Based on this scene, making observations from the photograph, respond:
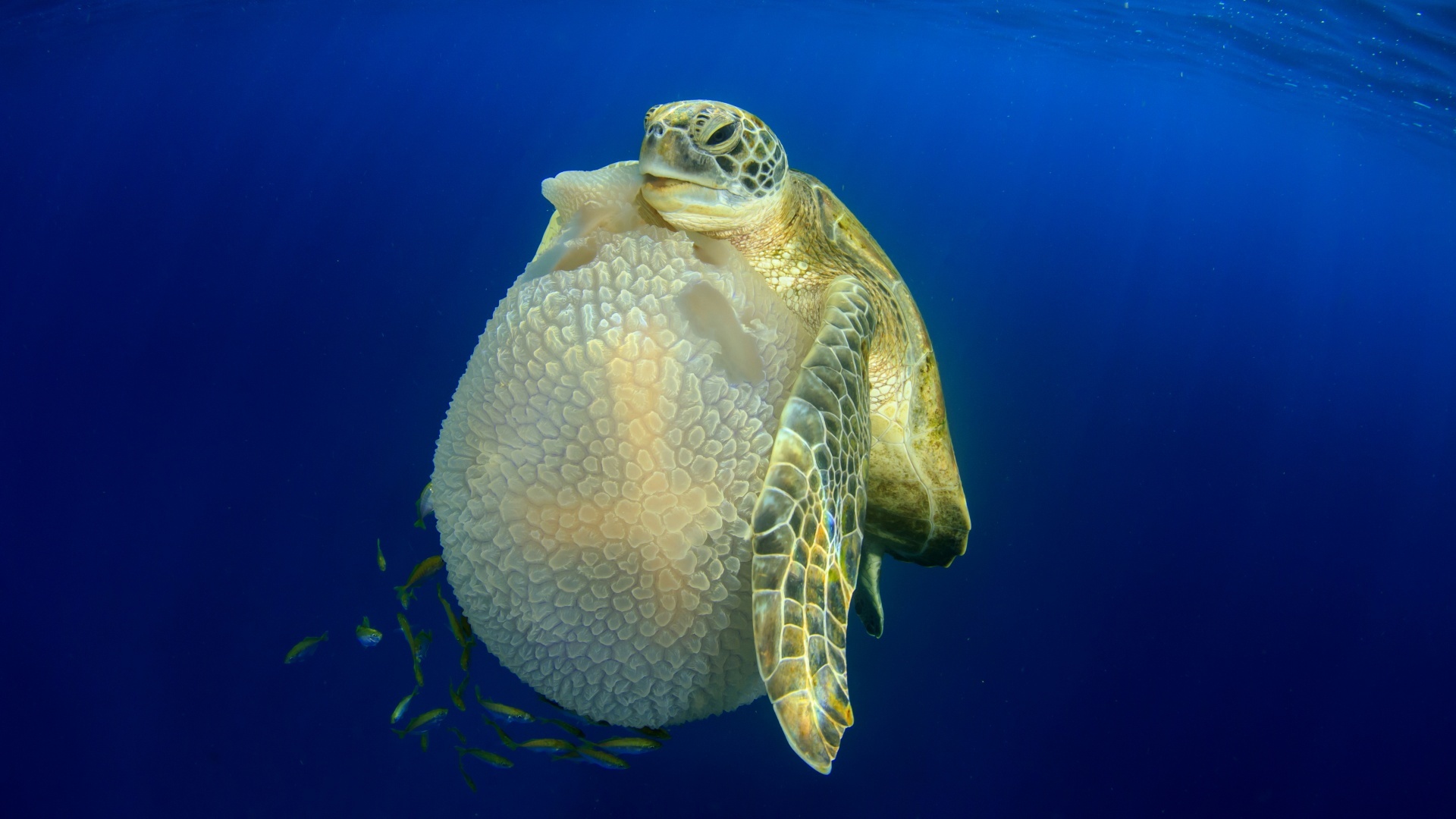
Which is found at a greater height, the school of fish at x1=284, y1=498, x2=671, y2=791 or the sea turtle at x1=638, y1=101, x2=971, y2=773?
the sea turtle at x1=638, y1=101, x2=971, y2=773

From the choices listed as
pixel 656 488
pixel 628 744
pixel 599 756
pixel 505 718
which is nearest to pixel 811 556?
pixel 656 488

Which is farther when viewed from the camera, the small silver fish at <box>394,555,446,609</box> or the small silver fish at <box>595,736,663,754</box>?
the small silver fish at <box>394,555,446,609</box>

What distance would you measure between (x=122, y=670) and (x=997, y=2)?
1893 cm

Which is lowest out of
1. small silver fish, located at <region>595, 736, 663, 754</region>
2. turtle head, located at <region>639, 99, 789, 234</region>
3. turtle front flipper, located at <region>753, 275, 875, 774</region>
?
small silver fish, located at <region>595, 736, 663, 754</region>

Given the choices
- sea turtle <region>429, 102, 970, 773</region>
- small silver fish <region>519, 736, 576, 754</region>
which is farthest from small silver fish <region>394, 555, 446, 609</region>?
sea turtle <region>429, 102, 970, 773</region>

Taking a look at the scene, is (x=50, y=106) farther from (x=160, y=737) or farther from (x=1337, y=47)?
(x=1337, y=47)

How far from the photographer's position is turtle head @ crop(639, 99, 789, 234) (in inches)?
73.5

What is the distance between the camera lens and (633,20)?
2258 cm

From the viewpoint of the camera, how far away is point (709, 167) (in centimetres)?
190

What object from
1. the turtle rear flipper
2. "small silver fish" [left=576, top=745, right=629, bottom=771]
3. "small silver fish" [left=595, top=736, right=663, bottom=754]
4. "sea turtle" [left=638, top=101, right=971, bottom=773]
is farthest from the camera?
the turtle rear flipper

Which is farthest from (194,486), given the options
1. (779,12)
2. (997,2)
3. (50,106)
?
(50,106)

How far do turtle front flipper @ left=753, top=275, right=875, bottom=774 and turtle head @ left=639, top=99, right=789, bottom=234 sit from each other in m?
0.67

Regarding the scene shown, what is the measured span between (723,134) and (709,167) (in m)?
0.15

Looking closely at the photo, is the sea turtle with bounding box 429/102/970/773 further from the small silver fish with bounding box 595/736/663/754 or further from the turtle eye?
the small silver fish with bounding box 595/736/663/754
